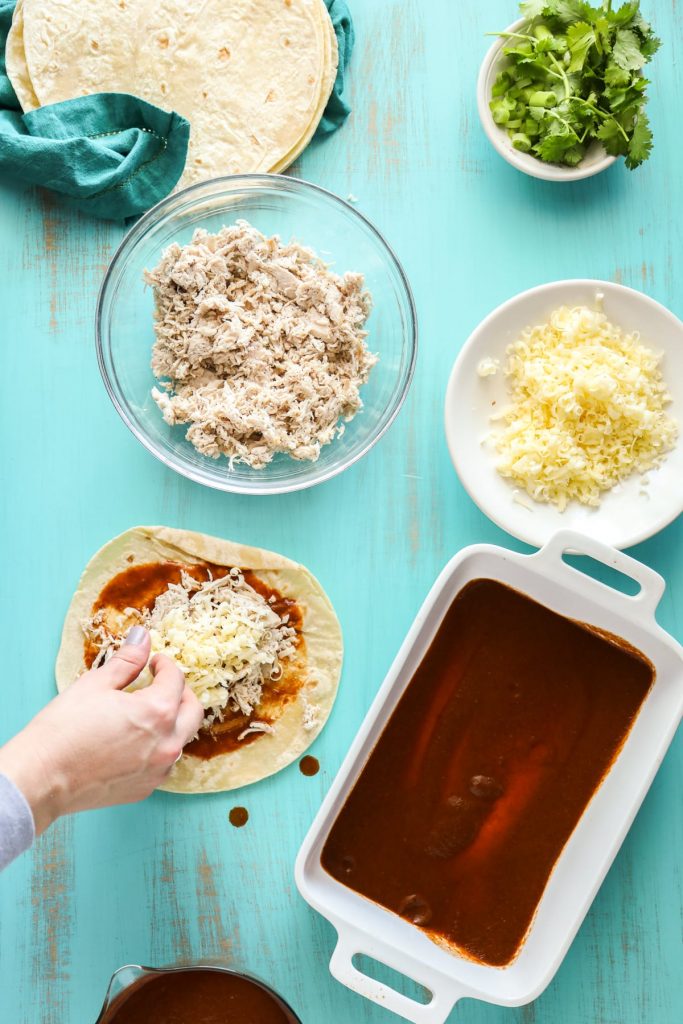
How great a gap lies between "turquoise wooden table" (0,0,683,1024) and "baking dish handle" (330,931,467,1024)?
0.27m

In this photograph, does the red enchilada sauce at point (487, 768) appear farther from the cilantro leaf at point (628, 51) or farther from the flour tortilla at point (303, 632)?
the cilantro leaf at point (628, 51)

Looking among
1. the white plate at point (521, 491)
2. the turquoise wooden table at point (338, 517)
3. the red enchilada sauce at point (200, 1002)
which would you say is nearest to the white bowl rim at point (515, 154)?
the turquoise wooden table at point (338, 517)

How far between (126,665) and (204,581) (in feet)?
1.60

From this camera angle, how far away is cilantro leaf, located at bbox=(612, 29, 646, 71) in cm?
231

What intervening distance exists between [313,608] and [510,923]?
3.30ft

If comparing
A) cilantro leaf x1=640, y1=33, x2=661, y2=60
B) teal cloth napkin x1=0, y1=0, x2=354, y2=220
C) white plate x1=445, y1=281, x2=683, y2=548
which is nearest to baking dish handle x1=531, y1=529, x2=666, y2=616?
white plate x1=445, y1=281, x2=683, y2=548

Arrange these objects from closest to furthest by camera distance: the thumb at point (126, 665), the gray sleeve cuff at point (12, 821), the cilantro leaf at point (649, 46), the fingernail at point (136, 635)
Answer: the gray sleeve cuff at point (12, 821), the thumb at point (126, 665), the fingernail at point (136, 635), the cilantro leaf at point (649, 46)

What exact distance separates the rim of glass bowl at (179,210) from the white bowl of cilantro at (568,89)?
0.50 meters

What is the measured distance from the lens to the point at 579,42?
230cm

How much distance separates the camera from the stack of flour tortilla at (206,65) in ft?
7.73

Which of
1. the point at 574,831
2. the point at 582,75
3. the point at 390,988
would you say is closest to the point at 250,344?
the point at 582,75

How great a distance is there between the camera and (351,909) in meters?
2.25

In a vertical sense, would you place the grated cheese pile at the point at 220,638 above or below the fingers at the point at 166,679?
below

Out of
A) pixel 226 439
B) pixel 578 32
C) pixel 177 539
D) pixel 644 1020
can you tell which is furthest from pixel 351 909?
pixel 578 32
